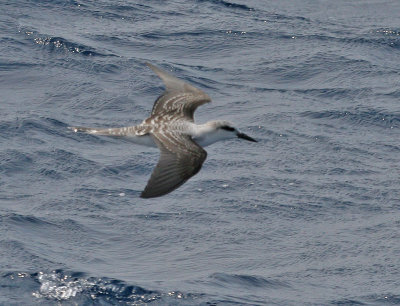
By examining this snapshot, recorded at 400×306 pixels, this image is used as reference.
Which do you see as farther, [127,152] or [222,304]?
[127,152]

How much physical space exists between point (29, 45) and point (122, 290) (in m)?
9.80

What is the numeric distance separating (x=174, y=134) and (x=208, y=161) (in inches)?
226

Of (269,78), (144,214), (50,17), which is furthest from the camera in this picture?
(50,17)

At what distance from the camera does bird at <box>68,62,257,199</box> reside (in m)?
13.0

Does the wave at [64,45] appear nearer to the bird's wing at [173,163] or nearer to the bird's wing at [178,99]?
the bird's wing at [178,99]

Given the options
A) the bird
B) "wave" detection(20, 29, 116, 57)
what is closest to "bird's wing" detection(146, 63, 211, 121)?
the bird

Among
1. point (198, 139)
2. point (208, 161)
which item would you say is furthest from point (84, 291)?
point (208, 161)

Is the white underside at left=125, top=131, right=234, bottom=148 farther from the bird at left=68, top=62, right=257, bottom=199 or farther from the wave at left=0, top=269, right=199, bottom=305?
the wave at left=0, top=269, right=199, bottom=305

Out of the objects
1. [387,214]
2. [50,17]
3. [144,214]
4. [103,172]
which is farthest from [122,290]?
[50,17]

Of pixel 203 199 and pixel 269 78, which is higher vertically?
pixel 269 78

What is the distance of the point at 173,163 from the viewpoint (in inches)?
526

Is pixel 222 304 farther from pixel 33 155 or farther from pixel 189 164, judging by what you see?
pixel 33 155

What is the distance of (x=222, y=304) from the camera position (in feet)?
51.8

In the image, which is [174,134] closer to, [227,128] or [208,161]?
[227,128]
